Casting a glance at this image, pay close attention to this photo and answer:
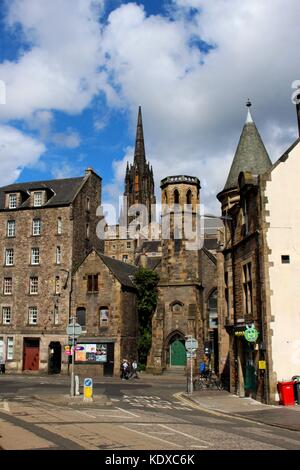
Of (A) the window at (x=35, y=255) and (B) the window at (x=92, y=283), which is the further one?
(A) the window at (x=35, y=255)

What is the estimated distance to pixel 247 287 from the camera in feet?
79.1

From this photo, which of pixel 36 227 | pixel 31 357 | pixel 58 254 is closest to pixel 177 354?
pixel 31 357

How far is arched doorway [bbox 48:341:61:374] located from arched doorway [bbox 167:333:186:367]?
9703mm

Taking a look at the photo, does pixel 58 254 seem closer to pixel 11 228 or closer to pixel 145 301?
pixel 11 228

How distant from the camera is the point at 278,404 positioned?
792 inches

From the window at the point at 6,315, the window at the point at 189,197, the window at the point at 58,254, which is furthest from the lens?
the window at the point at 189,197

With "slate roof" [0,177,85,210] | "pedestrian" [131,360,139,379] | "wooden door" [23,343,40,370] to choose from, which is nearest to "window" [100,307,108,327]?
"pedestrian" [131,360,139,379]

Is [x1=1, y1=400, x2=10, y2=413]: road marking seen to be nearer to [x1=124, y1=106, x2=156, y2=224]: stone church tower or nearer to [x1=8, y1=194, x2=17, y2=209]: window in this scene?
[x1=8, y1=194, x2=17, y2=209]: window

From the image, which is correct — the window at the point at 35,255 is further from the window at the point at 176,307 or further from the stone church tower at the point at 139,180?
the stone church tower at the point at 139,180

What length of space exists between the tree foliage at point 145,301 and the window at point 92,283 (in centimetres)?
406

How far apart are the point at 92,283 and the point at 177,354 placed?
9.74 metres

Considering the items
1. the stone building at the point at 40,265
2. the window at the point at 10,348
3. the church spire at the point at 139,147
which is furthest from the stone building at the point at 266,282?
the church spire at the point at 139,147

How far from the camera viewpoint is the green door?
43344 mm

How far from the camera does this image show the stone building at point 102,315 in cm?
4156
